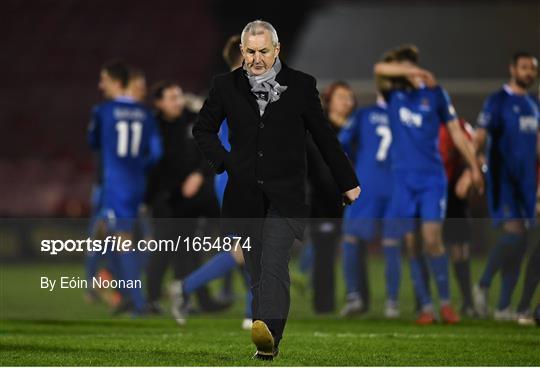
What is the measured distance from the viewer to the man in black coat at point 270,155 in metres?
6.20

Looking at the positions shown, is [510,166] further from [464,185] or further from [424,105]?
[424,105]

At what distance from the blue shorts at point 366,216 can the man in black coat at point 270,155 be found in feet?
13.7

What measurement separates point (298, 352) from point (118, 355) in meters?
0.92

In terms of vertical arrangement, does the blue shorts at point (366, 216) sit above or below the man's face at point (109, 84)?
below

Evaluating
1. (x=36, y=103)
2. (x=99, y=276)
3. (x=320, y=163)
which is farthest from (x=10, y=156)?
(x=320, y=163)

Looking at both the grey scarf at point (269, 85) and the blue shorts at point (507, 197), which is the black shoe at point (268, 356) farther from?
the blue shorts at point (507, 197)

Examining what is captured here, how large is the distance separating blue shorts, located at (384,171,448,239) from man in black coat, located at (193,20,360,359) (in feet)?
9.52

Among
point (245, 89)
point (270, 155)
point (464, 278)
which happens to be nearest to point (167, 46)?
point (464, 278)

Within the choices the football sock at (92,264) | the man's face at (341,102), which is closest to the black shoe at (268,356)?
the man's face at (341,102)

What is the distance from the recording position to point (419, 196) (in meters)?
9.19

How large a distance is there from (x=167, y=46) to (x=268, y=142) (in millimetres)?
23579

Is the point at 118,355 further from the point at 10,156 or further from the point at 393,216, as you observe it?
the point at 10,156

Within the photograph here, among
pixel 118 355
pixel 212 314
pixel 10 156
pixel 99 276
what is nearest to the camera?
pixel 118 355

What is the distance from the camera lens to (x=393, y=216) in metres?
9.73
